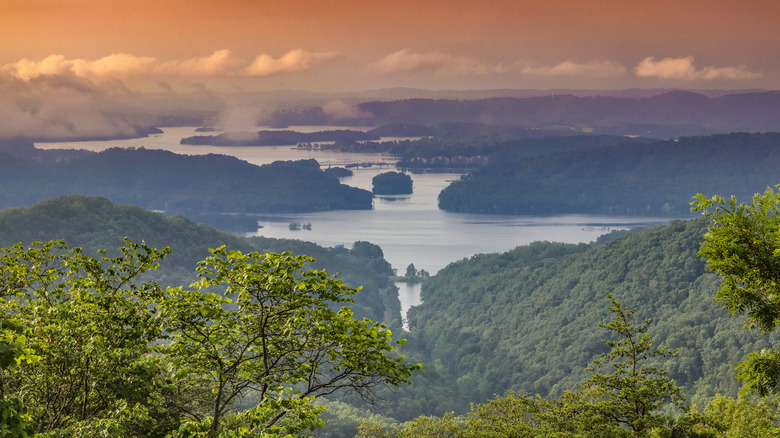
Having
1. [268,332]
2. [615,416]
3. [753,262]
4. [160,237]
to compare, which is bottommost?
[160,237]

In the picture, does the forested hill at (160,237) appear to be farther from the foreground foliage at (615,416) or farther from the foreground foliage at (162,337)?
the foreground foliage at (162,337)

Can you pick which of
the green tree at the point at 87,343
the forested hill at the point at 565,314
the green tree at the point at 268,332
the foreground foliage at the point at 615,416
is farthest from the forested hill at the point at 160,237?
the green tree at the point at 87,343

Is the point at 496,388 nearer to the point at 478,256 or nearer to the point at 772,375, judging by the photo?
the point at 478,256

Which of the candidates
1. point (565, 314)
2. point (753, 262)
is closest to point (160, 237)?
point (565, 314)

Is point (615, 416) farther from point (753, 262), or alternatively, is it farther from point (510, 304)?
point (510, 304)

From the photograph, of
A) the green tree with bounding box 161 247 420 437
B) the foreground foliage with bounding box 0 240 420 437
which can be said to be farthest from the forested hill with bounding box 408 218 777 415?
the foreground foliage with bounding box 0 240 420 437

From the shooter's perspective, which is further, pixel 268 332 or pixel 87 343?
pixel 268 332

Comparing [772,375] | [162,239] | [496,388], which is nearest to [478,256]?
→ [496,388]
